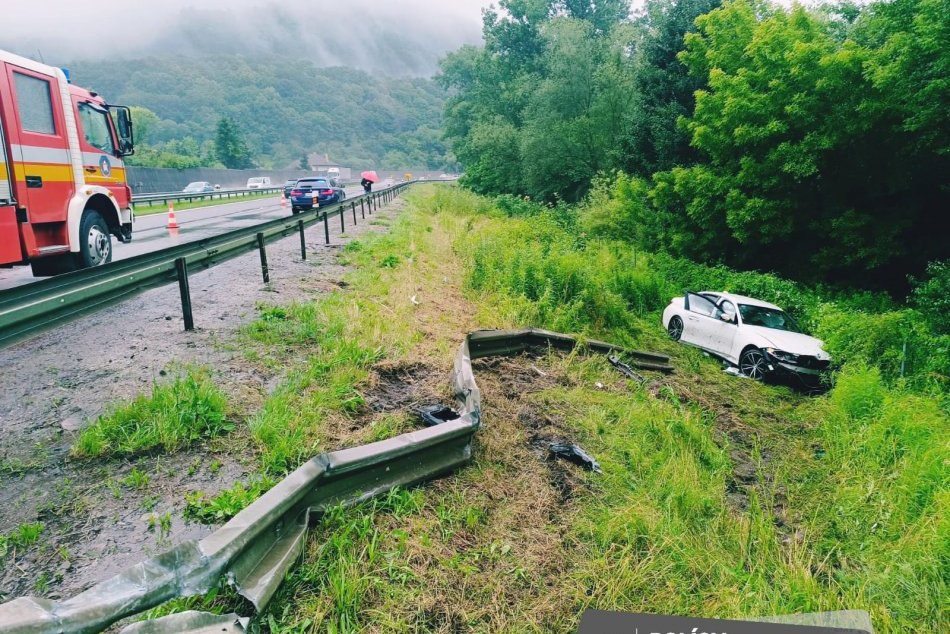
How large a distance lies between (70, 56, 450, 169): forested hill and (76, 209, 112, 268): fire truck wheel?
106 metres

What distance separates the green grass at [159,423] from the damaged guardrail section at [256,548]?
1234 millimetres

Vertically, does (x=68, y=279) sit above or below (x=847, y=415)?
above

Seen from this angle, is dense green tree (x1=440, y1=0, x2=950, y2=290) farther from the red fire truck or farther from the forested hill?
the forested hill

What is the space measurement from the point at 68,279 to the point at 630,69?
28726 mm

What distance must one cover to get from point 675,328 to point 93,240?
11.5 metres

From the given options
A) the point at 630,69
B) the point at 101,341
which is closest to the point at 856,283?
the point at 630,69

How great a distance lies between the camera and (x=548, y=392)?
5316mm

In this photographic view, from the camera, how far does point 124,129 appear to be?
9477 mm

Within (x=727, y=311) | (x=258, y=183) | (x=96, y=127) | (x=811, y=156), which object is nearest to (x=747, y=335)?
(x=727, y=311)

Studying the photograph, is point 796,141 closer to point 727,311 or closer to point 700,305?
point 700,305

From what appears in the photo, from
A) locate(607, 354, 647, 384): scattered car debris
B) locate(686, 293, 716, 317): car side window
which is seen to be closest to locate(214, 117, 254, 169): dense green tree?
locate(686, 293, 716, 317): car side window

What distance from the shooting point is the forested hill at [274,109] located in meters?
128

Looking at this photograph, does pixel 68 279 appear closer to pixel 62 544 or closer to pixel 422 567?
pixel 62 544

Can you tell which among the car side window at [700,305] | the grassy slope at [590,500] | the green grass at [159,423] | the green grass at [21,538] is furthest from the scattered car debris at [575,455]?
the car side window at [700,305]
